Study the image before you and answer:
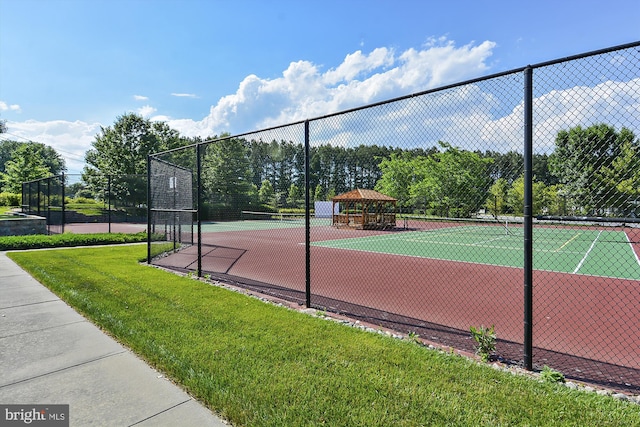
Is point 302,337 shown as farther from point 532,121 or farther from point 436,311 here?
point 532,121

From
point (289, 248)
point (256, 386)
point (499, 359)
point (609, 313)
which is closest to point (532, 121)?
point (499, 359)

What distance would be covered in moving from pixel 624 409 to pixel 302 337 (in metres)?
Answer: 2.68

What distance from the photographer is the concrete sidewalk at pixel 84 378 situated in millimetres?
2363

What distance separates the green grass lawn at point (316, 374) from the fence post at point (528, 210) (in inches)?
16.6

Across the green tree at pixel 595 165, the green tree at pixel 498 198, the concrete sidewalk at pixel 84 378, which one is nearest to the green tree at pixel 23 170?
the concrete sidewalk at pixel 84 378

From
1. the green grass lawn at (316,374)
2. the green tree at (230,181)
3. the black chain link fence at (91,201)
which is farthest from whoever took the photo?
the black chain link fence at (91,201)

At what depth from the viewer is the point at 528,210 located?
10.3ft

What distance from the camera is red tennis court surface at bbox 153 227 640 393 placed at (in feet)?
12.1

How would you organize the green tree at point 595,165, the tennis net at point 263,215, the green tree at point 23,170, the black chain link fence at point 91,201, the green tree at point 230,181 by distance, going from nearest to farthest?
the green tree at point 595,165
the green tree at point 230,181
the tennis net at point 263,215
the black chain link fence at point 91,201
the green tree at point 23,170

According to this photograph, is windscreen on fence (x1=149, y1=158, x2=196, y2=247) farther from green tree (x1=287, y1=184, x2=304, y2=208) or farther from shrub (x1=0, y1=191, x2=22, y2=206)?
shrub (x1=0, y1=191, x2=22, y2=206)

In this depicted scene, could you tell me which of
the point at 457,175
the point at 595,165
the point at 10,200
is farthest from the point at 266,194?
the point at 10,200

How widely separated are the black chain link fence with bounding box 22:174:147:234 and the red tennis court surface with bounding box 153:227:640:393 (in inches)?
379

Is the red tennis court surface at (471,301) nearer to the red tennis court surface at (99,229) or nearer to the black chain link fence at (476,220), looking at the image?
the black chain link fence at (476,220)

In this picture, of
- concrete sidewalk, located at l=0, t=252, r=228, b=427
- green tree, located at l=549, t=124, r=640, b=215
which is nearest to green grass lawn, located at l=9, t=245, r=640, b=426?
concrete sidewalk, located at l=0, t=252, r=228, b=427
